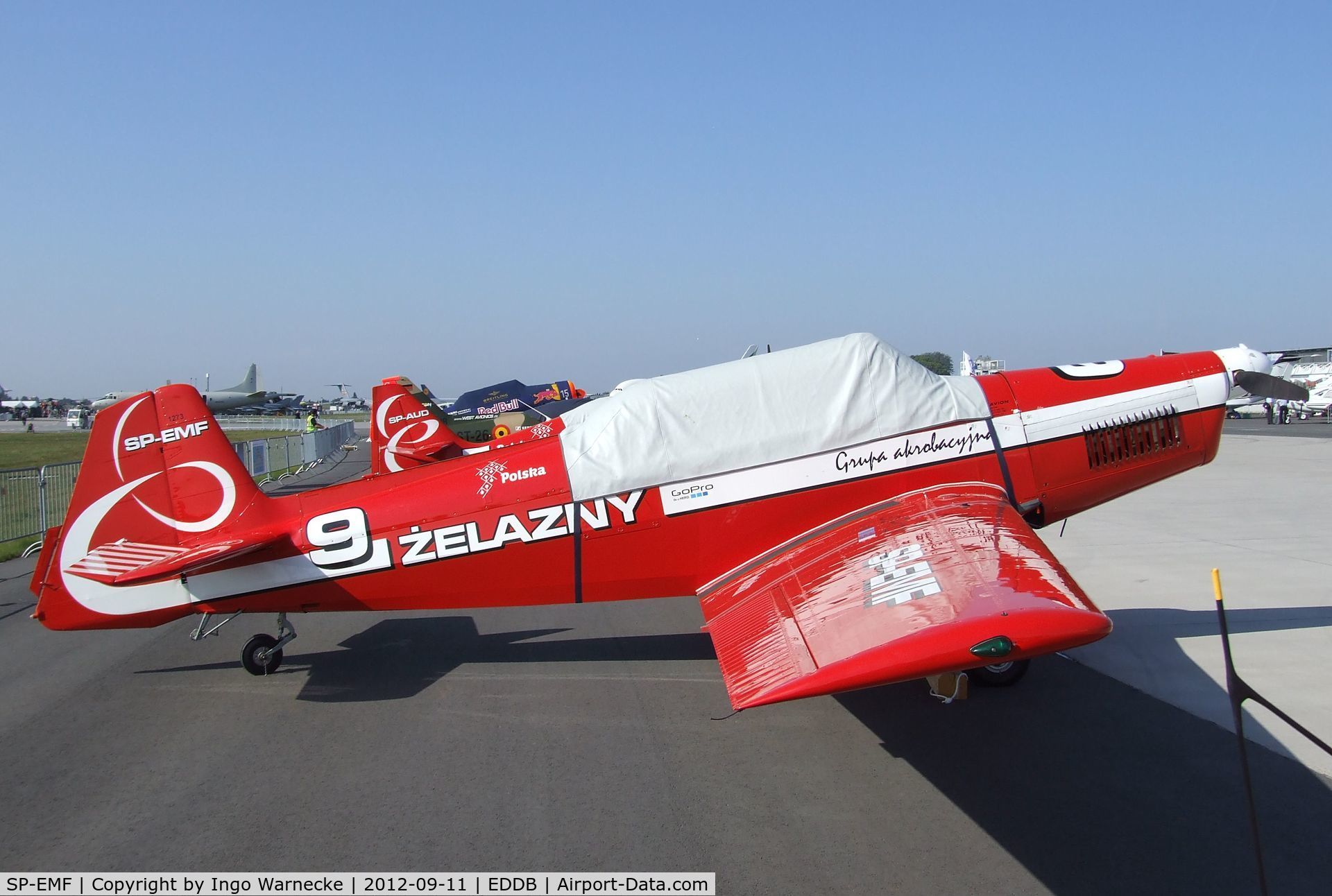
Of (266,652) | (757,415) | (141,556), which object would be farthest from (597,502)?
(141,556)

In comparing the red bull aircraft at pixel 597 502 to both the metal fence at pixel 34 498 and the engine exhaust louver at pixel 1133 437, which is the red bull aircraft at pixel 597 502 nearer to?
the engine exhaust louver at pixel 1133 437

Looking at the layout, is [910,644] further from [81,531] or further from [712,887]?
[81,531]

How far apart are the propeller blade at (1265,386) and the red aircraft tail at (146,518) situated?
8050 millimetres

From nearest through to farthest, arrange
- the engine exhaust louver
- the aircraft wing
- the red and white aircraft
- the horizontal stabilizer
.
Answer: the aircraft wing, the horizontal stabilizer, the engine exhaust louver, the red and white aircraft

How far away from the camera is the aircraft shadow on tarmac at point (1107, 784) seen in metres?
3.69

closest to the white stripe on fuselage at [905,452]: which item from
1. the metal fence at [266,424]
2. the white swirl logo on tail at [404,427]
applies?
the white swirl logo on tail at [404,427]

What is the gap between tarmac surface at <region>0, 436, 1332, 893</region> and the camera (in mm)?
3914

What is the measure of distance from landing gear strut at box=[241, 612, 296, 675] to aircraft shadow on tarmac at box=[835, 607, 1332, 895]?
4305 millimetres

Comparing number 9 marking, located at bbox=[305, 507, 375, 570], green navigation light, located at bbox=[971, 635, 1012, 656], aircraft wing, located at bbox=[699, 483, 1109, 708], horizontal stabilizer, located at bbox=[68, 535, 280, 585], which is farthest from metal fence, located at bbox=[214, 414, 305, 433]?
green navigation light, located at bbox=[971, 635, 1012, 656]

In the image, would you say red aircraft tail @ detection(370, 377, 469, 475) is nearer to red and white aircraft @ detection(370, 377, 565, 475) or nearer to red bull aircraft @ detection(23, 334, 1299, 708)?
red and white aircraft @ detection(370, 377, 565, 475)

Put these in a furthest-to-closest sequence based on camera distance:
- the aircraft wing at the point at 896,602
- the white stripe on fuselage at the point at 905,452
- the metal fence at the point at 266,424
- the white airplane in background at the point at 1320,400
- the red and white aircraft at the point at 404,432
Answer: the metal fence at the point at 266,424 < the white airplane in background at the point at 1320,400 < the red and white aircraft at the point at 404,432 < the white stripe on fuselage at the point at 905,452 < the aircraft wing at the point at 896,602

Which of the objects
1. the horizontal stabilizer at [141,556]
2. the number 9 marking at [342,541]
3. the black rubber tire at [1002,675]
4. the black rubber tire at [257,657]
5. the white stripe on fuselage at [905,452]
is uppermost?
the horizontal stabilizer at [141,556]

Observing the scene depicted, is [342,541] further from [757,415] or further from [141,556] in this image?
[757,415]

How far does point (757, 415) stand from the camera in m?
6.36
